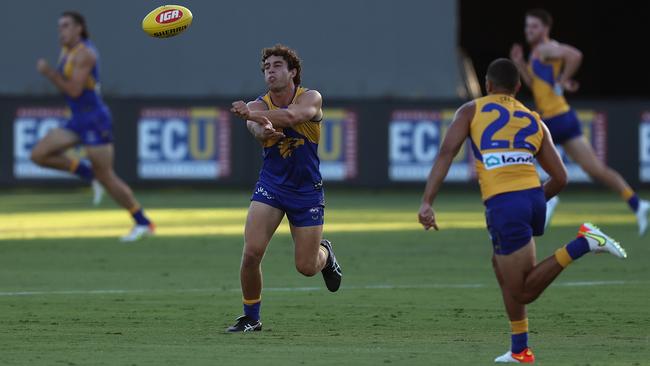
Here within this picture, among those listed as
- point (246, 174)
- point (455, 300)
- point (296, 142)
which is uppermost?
point (296, 142)

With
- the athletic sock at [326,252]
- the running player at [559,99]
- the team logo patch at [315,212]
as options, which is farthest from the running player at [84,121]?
the team logo patch at [315,212]

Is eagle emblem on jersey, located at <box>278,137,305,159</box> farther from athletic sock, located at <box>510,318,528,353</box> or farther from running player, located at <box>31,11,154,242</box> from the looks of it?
running player, located at <box>31,11,154,242</box>

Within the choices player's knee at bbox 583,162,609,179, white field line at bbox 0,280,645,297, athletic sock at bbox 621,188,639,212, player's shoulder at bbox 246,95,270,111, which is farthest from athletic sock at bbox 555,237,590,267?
athletic sock at bbox 621,188,639,212

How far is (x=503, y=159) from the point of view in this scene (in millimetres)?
9531

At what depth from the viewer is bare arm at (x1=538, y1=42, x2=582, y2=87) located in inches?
779

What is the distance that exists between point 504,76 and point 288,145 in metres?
2.17

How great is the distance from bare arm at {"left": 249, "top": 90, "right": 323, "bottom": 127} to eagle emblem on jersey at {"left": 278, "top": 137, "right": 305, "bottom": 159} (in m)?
0.25

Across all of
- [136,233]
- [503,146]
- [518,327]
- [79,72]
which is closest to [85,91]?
[79,72]

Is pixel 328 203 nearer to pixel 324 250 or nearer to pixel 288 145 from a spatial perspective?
pixel 324 250

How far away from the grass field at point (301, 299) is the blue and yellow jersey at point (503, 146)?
115 centimetres

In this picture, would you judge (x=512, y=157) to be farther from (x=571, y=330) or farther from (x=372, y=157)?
(x=372, y=157)

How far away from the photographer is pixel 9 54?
107ft

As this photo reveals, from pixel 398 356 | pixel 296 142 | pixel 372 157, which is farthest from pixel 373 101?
pixel 398 356

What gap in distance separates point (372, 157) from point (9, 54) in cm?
905
